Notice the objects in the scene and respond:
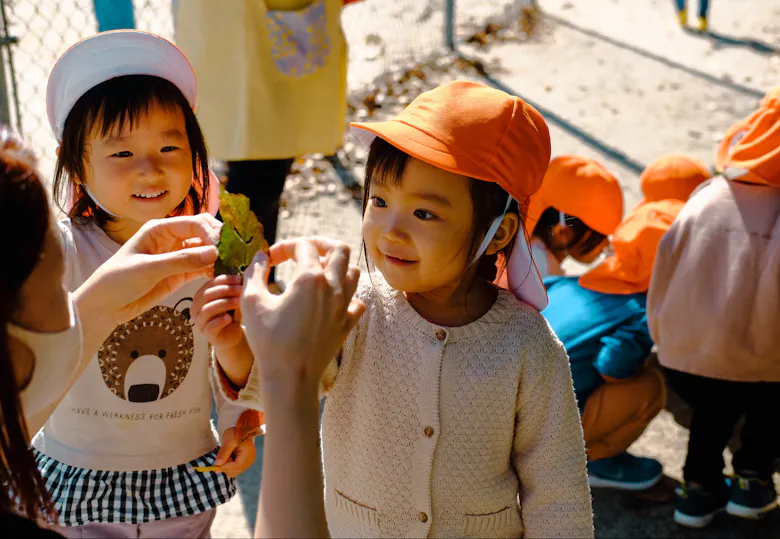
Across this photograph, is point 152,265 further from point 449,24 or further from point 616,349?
point 449,24

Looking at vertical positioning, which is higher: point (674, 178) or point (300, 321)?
point (300, 321)

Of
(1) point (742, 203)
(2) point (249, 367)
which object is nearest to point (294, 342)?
(2) point (249, 367)

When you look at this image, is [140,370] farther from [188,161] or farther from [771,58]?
[771,58]

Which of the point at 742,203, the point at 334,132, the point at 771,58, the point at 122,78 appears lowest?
the point at 771,58

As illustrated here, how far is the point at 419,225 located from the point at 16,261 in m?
0.83

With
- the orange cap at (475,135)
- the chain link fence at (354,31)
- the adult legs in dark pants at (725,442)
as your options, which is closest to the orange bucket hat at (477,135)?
the orange cap at (475,135)

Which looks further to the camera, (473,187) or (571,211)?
(571,211)

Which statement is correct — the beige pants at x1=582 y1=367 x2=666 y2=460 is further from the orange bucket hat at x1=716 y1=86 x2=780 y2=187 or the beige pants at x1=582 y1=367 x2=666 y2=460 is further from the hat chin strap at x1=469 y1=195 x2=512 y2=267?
the hat chin strap at x1=469 y1=195 x2=512 y2=267

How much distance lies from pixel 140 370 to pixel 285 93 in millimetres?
1623

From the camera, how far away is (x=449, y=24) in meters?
7.27

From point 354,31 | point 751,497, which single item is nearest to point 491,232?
point 751,497

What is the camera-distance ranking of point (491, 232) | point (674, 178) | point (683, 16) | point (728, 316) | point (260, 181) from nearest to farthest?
1. point (491, 232)
2. point (728, 316)
3. point (674, 178)
4. point (260, 181)
5. point (683, 16)

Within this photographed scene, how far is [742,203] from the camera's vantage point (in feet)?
8.96

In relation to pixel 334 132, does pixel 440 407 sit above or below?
above
